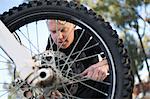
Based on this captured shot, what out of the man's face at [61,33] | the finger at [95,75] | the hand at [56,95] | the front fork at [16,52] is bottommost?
the hand at [56,95]

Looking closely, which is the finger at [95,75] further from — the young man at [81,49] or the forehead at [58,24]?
the forehead at [58,24]

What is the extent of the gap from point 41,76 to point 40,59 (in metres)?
0.08

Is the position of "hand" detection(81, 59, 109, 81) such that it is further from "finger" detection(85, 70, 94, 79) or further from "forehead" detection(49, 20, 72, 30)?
"forehead" detection(49, 20, 72, 30)

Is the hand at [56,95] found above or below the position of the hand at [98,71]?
below

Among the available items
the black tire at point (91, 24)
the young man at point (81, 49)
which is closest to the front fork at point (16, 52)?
the black tire at point (91, 24)

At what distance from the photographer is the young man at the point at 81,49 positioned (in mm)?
1519

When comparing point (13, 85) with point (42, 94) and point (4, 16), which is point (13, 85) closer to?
point (42, 94)

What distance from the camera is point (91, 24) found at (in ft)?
4.71

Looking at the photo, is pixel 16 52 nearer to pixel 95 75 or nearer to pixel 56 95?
pixel 56 95

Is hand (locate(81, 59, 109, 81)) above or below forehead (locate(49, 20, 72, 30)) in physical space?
below

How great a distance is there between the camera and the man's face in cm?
156

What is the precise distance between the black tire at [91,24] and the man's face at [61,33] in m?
0.08

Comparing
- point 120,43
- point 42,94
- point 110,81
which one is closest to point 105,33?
point 120,43

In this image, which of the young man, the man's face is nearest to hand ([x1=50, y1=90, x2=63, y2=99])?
the young man
